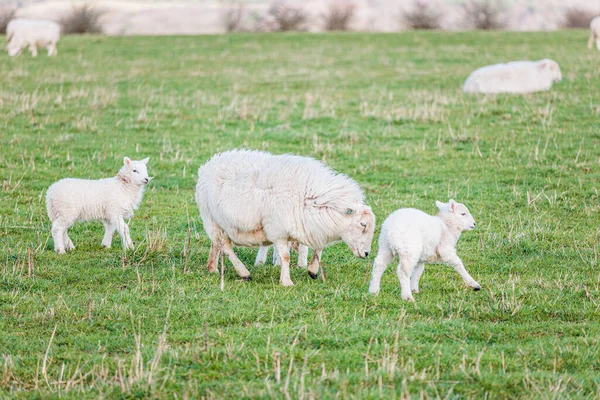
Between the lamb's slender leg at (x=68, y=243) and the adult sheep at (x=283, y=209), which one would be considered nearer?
the adult sheep at (x=283, y=209)

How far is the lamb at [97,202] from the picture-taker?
977 centimetres

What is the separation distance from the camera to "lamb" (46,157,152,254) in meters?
9.77

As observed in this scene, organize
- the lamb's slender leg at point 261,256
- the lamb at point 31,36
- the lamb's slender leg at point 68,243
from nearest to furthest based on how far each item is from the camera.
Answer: the lamb's slender leg at point 261,256 → the lamb's slender leg at point 68,243 → the lamb at point 31,36

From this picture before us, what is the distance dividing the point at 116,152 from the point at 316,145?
12.7ft

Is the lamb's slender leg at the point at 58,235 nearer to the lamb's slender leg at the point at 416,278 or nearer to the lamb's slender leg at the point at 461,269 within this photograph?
the lamb's slender leg at the point at 416,278

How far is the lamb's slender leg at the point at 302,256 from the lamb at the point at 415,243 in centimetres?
154

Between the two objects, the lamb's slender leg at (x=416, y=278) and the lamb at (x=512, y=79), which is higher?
the lamb at (x=512, y=79)

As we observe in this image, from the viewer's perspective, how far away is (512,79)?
21.2 m

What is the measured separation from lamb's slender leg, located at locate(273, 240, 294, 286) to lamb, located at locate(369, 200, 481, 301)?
95 cm

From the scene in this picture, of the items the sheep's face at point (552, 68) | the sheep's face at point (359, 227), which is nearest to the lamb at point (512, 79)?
the sheep's face at point (552, 68)

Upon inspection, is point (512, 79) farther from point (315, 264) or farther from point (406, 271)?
point (406, 271)

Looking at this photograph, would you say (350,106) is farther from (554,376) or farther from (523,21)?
(523,21)

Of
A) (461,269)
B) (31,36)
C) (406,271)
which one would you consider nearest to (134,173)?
(406,271)

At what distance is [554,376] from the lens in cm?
560
